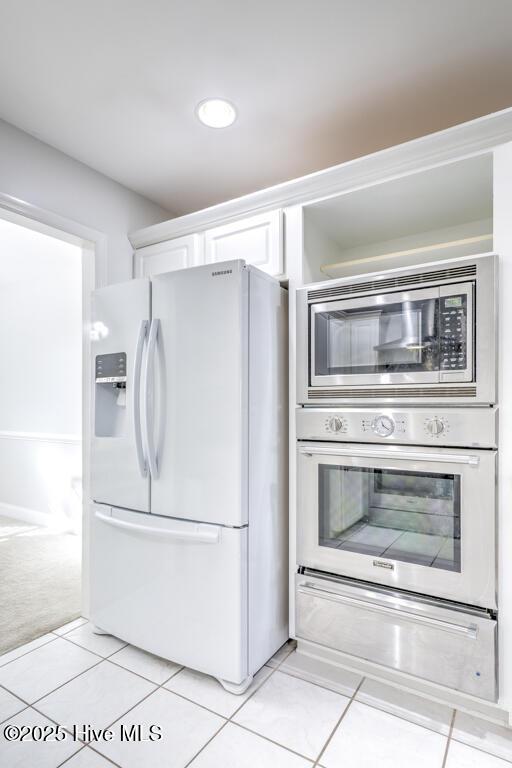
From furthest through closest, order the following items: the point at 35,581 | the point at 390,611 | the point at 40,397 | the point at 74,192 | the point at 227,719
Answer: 1. the point at 40,397
2. the point at 35,581
3. the point at 74,192
4. the point at 390,611
5. the point at 227,719

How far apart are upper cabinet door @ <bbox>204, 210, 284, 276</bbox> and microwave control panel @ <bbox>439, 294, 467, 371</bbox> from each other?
0.80 meters

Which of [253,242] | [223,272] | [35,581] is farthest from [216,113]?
[35,581]

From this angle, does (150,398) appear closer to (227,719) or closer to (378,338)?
(378,338)

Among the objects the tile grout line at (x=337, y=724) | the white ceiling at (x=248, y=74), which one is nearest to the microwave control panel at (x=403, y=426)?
the tile grout line at (x=337, y=724)

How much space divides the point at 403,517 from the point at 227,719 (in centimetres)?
103

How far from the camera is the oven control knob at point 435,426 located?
65.7 inches

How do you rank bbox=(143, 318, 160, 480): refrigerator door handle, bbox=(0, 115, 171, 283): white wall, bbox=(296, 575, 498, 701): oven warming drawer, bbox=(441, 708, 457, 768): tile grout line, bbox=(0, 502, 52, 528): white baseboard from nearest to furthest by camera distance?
bbox=(441, 708, 457, 768): tile grout line
bbox=(296, 575, 498, 701): oven warming drawer
bbox=(143, 318, 160, 480): refrigerator door handle
bbox=(0, 115, 171, 283): white wall
bbox=(0, 502, 52, 528): white baseboard

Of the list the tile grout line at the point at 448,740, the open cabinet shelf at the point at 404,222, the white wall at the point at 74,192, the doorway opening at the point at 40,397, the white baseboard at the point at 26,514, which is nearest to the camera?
the tile grout line at the point at 448,740

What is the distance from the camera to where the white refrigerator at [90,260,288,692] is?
1799 millimetres

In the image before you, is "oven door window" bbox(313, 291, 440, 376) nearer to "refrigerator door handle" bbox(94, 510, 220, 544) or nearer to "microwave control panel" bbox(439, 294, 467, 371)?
"microwave control panel" bbox(439, 294, 467, 371)

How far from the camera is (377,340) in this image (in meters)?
1.84

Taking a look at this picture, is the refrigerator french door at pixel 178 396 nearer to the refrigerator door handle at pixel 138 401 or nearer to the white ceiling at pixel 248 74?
the refrigerator door handle at pixel 138 401

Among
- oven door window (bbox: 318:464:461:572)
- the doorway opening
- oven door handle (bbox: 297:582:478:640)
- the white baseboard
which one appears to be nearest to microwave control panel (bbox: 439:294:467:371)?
oven door window (bbox: 318:464:461:572)

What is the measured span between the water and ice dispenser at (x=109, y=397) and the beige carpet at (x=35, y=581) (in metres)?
1.13
